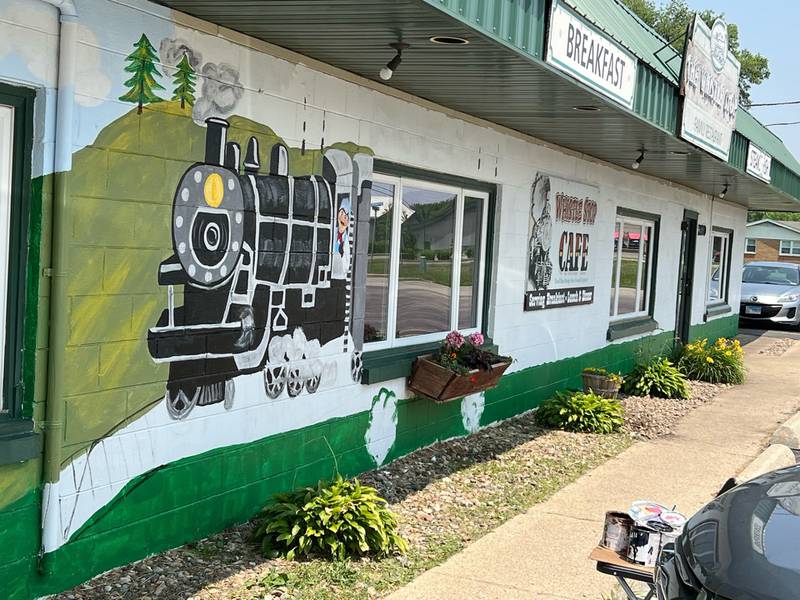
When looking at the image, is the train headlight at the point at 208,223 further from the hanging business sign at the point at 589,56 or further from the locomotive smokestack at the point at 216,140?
the hanging business sign at the point at 589,56

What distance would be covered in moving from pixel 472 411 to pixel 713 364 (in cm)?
628

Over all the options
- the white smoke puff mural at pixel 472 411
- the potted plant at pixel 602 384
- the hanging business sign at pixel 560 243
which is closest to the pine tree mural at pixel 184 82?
the white smoke puff mural at pixel 472 411

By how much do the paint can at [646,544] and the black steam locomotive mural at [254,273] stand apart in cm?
248

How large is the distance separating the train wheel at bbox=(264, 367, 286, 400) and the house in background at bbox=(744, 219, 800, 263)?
54.4m

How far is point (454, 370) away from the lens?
711 cm

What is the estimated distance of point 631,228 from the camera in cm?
1257

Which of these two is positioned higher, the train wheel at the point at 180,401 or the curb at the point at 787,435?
the train wheel at the point at 180,401

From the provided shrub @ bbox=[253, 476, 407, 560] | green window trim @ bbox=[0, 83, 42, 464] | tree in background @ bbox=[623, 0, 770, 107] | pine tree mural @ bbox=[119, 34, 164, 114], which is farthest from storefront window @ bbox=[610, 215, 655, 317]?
tree in background @ bbox=[623, 0, 770, 107]

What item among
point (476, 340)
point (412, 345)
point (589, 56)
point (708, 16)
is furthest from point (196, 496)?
point (708, 16)

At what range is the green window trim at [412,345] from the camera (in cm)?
670

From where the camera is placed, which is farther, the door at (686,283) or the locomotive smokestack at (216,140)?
the door at (686,283)

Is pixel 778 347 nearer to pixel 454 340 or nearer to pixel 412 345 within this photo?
pixel 454 340

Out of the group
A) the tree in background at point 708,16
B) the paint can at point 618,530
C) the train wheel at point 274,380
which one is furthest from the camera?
the tree in background at point 708,16

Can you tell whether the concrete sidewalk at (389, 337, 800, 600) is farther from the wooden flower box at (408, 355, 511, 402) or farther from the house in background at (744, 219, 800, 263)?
the house in background at (744, 219, 800, 263)
